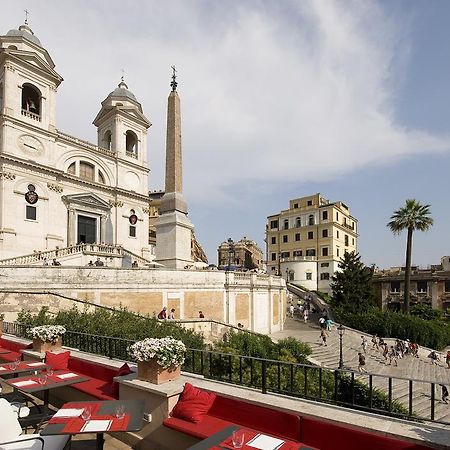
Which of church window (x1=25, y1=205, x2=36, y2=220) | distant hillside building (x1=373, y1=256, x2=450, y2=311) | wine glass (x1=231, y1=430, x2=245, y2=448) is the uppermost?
church window (x1=25, y1=205, x2=36, y2=220)

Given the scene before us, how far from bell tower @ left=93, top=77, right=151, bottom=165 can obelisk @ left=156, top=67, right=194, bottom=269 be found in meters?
11.0

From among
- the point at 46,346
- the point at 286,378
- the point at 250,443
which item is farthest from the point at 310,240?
the point at 250,443

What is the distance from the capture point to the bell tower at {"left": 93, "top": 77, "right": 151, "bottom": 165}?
39.9m

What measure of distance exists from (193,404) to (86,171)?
34.6m

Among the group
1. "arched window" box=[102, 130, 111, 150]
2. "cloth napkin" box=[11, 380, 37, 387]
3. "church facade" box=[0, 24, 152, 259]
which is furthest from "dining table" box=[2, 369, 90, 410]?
"arched window" box=[102, 130, 111, 150]

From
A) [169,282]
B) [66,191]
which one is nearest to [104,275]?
[169,282]

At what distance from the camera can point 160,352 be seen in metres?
6.02

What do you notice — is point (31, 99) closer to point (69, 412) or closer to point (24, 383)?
point (24, 383)

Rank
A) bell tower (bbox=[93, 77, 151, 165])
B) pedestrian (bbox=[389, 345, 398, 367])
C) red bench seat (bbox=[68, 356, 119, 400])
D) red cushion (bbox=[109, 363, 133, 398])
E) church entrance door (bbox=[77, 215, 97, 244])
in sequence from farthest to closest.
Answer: bell tower (bbox=[93, 77, 151, 165])
church entrance door (bbox=[77, 215, 97, 244])
pedestrian (bbox=[389, 345, 398, 367])
red bench seat (bbox=[68, 356, 119, 400])
red cushion (bbox=[109, 363, 133, 398])

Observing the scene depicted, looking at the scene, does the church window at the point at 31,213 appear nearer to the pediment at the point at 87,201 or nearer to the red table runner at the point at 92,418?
the pediment at the point at 87,201

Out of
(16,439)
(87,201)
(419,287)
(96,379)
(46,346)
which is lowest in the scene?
(419,287)

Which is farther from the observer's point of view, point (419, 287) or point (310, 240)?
point (310, 240)

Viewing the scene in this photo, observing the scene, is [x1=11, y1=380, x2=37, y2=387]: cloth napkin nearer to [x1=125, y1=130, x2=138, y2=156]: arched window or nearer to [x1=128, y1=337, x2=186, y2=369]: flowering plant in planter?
[x1=128, y1=337, x2=186, y2=369]: flowering plant in planter

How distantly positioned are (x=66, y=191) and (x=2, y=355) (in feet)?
85.1
